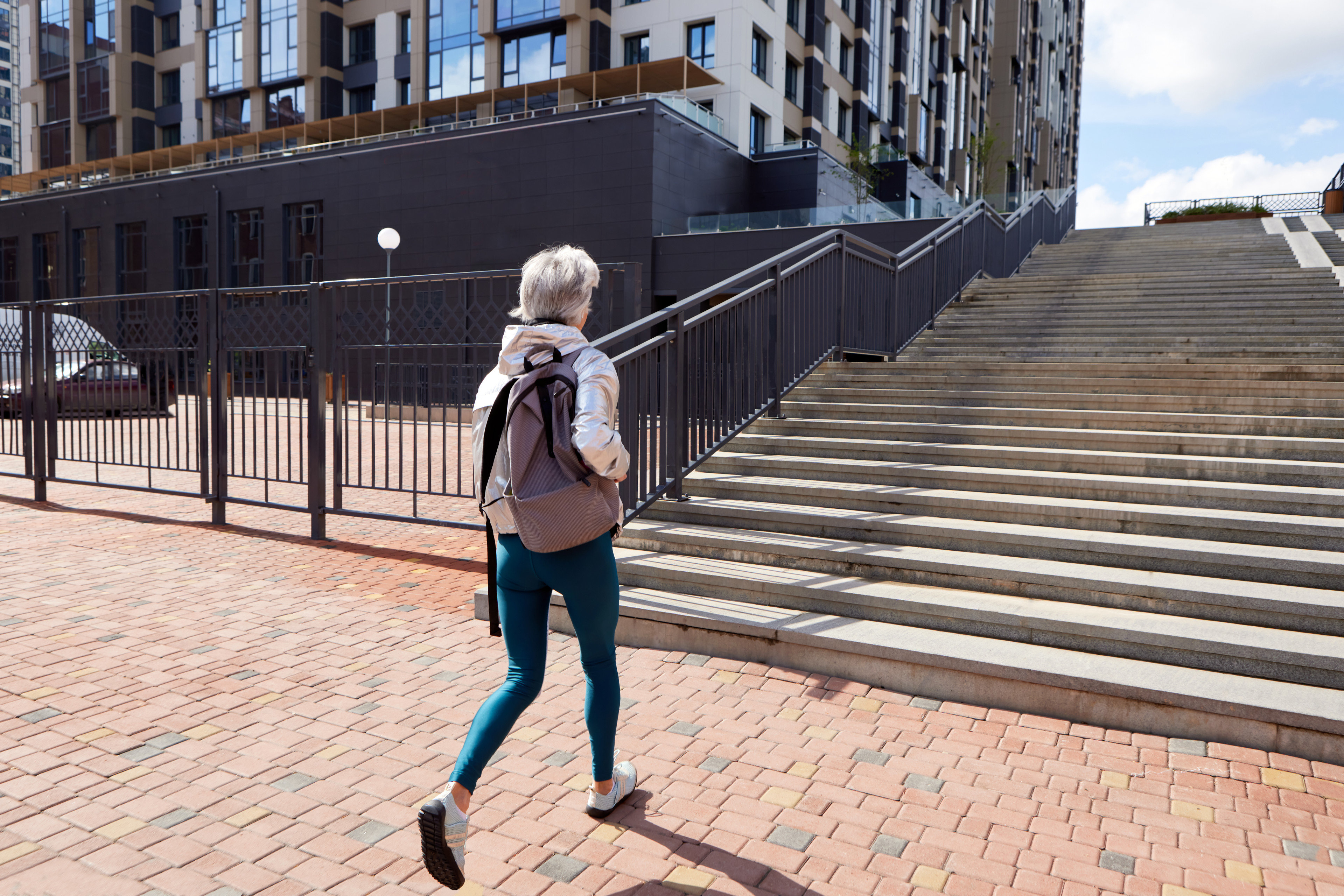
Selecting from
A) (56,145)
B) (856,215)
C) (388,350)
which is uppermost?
(56,145)

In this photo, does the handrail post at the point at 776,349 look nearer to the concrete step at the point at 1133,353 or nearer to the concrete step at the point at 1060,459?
the concrete step at the point at 1060,459

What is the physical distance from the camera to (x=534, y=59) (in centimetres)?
3253

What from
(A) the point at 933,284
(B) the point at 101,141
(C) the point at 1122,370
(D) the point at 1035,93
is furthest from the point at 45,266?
(D) the point at 1035,93

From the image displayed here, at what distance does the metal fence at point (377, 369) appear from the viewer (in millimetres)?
6367

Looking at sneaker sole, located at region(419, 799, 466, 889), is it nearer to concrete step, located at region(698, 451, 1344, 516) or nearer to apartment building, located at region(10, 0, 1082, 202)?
concrete step, located at region(698, 451, 1344, 516)

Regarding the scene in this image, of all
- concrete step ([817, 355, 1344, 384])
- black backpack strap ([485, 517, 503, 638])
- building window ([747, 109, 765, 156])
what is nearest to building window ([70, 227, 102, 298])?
building window ([747, 109, 765, 156])

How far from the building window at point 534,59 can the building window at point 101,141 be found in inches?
883

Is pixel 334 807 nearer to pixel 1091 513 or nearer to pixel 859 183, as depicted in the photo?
pixel 1091 513

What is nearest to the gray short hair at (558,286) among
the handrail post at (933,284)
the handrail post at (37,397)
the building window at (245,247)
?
the handrail post at (933,284)

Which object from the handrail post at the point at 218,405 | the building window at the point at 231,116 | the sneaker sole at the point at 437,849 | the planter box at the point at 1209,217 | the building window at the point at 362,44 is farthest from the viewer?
the building window at the point at 231,116

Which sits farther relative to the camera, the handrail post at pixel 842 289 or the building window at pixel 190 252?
the building window at pixel 190 252

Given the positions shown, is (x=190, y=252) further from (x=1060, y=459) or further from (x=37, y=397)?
(x=1060, y=459)

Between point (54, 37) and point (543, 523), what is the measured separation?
55665 millimetres

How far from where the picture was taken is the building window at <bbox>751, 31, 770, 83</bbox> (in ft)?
103
